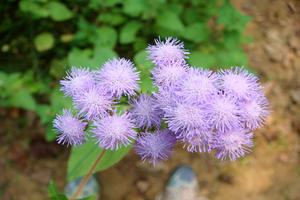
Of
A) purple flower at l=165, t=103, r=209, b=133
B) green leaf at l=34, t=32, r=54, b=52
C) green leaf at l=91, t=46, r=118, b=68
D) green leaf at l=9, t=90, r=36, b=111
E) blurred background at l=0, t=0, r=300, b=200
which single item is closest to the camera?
purple flower at l=165, t=103, r=209, b=133

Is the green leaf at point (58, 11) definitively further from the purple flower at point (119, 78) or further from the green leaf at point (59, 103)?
the purple flower at point (119, 78)

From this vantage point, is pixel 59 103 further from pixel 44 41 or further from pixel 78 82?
pixel 44 41

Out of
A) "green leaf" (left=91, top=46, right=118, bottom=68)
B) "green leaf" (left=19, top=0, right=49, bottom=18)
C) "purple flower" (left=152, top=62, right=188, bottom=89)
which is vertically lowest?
"green leaf" (left=19, top=0, right=49, bottom=18)

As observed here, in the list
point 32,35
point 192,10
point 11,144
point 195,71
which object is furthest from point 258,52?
point 195,71

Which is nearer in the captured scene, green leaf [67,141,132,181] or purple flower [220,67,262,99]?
purple flower [220,67,262,99]

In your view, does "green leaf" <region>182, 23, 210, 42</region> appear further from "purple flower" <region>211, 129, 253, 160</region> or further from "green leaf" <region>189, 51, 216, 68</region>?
"purple flower" <region>211, 129, 253, 160</region>

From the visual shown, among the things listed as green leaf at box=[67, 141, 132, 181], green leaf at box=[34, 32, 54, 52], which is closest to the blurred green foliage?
green leaf at box=[34, 32, 54, 52]

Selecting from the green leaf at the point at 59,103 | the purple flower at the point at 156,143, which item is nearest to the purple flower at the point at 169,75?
the purple flower at the point at 156,143
